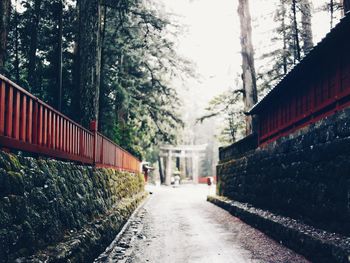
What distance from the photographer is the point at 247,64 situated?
16.1 metres

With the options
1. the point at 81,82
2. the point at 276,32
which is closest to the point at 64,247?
the point at 81,82

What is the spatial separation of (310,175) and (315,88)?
193cm

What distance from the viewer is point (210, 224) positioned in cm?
1155

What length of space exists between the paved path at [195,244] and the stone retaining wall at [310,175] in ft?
3.06

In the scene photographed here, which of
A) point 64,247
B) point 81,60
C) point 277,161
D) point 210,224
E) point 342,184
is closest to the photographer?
point 64,247

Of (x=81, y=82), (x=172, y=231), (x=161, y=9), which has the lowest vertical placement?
(x=172, y=231)

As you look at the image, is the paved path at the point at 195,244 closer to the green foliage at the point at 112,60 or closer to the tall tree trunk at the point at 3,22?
the tall tree trunk at the point at 3,22

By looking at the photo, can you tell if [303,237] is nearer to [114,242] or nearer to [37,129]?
[114,242]

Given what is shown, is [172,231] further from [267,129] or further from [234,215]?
[267,129]

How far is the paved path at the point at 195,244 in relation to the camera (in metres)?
7.13

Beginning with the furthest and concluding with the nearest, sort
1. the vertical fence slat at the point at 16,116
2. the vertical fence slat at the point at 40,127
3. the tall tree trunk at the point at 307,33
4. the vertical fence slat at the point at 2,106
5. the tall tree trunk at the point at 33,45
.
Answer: the tall tree trunk at the point at 307,33 < the tall tree trunk at the point at 33,45 < the vertical fence slat at the point at 40,127 < the vertical fence slat at the point at 16,116 < the vertical fence slat at the point at 2,106

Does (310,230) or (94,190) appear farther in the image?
(94,190)

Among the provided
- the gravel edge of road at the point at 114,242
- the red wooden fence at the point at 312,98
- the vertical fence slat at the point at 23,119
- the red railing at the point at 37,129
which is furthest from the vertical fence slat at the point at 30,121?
the red wooden fence at the point at 312,98

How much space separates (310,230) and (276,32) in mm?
14632
